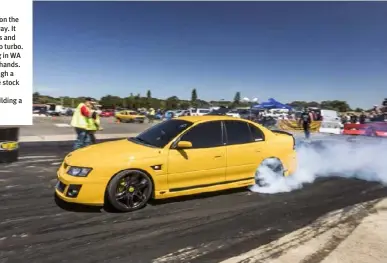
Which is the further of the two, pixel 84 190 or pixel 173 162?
pixel 173 162

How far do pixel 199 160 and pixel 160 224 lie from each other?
131 centimetres

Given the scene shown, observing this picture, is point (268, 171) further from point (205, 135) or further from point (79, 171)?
point (79, 171)

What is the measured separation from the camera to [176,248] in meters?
3.73

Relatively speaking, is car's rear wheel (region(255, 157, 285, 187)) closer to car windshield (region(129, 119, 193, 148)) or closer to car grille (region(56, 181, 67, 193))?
car windshield (region(129, 119, 193, 148))

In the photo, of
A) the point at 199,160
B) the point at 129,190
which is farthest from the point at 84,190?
the point at 199,160

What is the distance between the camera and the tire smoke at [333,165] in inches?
248

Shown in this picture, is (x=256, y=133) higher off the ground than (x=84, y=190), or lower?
higher

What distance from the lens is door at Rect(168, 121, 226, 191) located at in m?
5.20

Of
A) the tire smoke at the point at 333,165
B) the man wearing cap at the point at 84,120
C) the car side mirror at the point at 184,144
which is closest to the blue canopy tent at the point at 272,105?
the tire smoke at the point at 333,165

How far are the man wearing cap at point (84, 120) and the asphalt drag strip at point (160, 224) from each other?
1974 mm

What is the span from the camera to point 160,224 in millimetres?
4441

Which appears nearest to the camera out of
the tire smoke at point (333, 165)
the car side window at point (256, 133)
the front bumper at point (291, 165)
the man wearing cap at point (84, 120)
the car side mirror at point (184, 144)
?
the car side mirror at point (184, 144)

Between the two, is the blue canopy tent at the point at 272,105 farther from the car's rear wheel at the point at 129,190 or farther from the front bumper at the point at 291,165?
the car's rear wheel at the point at 129,190

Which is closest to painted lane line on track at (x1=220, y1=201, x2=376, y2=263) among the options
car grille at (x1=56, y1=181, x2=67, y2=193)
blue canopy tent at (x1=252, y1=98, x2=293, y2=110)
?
car grille at (x1=56, y1=181, x2=67, y2=193)
